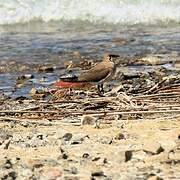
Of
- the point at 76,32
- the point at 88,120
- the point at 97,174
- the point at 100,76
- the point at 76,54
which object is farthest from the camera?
the point at 76,32

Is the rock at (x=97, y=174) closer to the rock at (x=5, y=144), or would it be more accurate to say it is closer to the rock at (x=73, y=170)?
the rock at (x=73, y=170)

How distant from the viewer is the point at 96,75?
6.93 m

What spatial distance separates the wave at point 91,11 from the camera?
18375 millimetres

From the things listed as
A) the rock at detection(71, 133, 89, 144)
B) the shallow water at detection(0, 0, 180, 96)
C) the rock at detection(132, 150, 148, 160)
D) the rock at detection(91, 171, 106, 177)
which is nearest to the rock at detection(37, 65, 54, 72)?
the shallow water at detection(0, 0, 180, 96)

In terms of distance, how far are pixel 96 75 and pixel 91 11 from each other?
1261 centimetres

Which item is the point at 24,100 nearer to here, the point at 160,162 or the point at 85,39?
the point at 160,162

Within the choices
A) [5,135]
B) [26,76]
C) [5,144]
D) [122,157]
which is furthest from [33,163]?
[26,76]

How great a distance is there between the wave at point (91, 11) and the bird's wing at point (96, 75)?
11013 millimetres

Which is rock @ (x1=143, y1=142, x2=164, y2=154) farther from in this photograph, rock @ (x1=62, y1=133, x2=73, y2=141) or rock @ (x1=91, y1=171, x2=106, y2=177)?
rock @ (x1=62, y1=133, x2=73, y2=141)

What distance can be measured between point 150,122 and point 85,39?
9.00 meters

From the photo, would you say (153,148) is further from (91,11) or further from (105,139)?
(91,11)

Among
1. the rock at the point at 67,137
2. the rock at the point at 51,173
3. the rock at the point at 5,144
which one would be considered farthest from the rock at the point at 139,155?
the rock at the point at 5,144

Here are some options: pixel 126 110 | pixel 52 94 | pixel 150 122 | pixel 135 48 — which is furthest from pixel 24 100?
pixel 135 48

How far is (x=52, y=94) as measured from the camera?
282 inches
